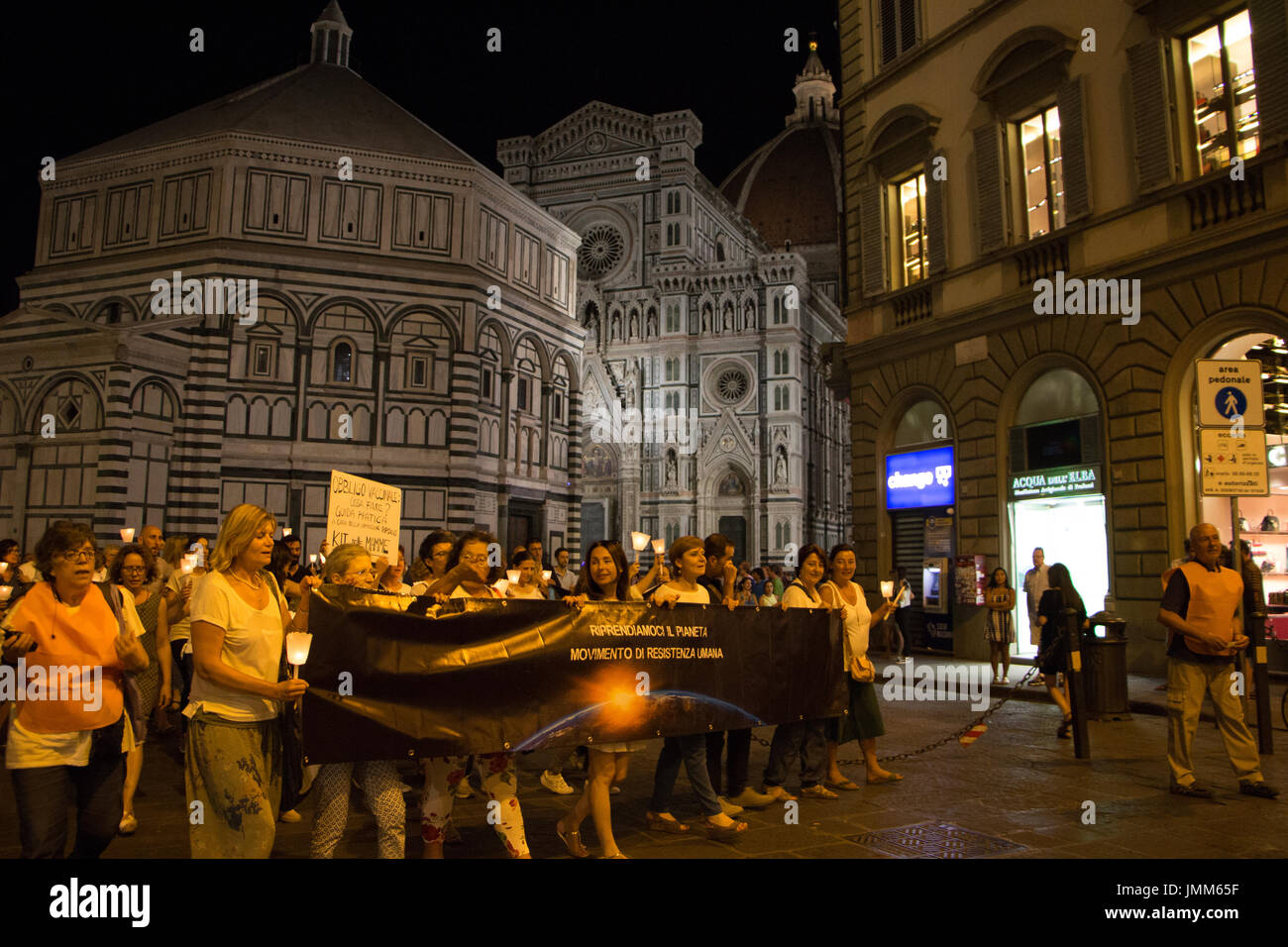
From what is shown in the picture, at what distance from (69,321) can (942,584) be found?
24253 mm

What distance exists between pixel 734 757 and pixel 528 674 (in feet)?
7.69

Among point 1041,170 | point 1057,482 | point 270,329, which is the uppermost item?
point 270,329

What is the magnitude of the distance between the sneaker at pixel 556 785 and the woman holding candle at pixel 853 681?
2051 millimetres

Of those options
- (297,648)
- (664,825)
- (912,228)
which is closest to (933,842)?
(664,825)

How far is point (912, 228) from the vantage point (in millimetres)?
18188

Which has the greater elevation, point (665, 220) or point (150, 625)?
point (665, 220)

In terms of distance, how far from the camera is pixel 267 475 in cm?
2700

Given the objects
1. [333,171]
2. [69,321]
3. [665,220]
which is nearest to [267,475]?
[69,321]

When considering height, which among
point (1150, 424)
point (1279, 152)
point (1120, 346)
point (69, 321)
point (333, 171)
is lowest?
point (1150, 424)

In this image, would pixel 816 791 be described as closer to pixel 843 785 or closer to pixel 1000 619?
pixel 843 785

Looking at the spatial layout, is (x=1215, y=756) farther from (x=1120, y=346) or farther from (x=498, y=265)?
(x=498, y=265)

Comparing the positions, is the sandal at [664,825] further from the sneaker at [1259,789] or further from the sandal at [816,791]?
the sneaker at [1259,789]

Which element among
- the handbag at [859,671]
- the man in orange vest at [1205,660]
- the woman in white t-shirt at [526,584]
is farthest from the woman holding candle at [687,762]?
the man in orange vest at [1205,660]

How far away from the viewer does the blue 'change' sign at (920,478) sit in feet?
56.2
